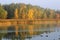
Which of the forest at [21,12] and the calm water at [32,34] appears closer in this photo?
the calm water at [32,34]

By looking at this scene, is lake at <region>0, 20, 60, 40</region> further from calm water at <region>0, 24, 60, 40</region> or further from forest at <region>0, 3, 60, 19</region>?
forest at <region>0, 3, 60, 19</region>

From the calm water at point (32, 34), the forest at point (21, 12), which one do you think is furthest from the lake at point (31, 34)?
the forest at point (21, 12)

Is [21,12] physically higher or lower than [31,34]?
lower

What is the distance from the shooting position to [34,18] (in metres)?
54.9

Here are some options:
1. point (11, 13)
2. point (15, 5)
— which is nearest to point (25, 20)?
point (11, 13)

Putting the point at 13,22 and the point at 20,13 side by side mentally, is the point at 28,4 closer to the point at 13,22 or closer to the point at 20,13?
the point at 20,13

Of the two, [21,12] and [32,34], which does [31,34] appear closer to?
[32,34]

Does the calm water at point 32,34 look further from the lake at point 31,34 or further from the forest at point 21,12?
the forest at point 21,12

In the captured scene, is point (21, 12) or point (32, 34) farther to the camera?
point (21, 12)

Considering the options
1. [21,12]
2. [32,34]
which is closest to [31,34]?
[32,34]

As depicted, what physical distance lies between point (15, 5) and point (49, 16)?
411 inches

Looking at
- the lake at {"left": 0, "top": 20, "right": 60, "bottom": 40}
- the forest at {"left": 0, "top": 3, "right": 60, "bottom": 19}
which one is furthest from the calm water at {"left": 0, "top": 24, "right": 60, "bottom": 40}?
the forest at {"left": 0, "top": 3, "right": 60, "bottom": 19}

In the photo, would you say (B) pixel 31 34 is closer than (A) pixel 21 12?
Yes

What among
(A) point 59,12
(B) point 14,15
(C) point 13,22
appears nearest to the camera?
(C) point 13,22
